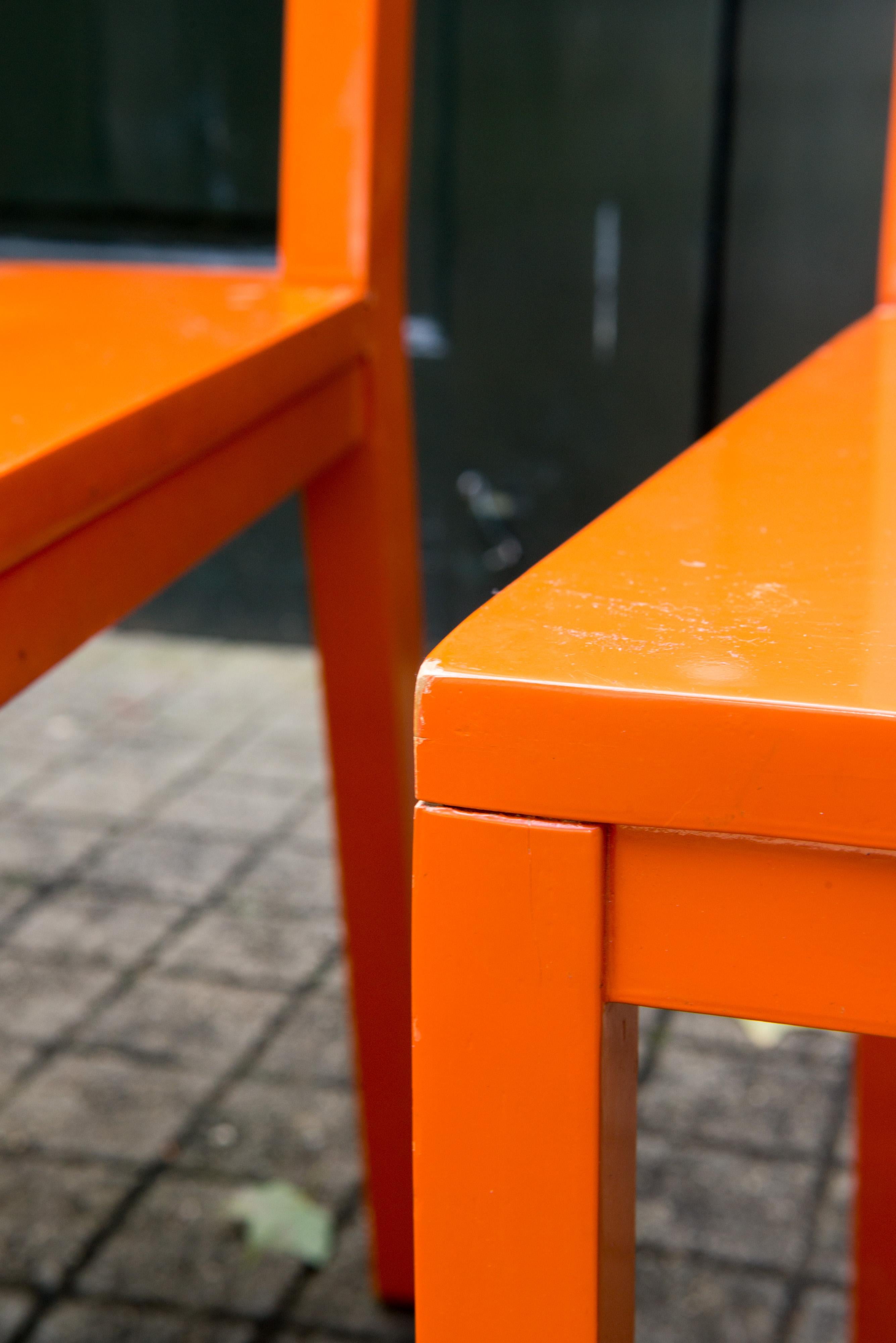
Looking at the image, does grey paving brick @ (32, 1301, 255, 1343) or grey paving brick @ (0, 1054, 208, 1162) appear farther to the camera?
grey paving brick @ (0, 1054, 208, 1162)

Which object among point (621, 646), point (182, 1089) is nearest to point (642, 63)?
point (182, 1089)

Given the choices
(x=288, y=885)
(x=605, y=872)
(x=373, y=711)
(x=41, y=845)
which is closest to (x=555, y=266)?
(x=288, y=885)

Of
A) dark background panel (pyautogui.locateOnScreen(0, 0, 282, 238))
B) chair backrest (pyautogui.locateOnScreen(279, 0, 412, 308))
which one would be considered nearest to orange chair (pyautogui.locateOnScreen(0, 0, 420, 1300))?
chair backrest (pyautogui.locateOnScreen(279, 0, 412, 308))

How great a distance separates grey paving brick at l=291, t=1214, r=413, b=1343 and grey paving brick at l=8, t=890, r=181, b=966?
63 centimetres

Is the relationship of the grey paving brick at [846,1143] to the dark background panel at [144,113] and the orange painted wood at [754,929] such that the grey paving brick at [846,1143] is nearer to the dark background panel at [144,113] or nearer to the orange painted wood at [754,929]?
the orange painted wood at [754,929]

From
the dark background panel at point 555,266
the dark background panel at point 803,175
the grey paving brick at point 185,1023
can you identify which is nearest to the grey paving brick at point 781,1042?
the grey paving brick at point 185,1023

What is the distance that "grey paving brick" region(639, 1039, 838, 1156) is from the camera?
1559 mm

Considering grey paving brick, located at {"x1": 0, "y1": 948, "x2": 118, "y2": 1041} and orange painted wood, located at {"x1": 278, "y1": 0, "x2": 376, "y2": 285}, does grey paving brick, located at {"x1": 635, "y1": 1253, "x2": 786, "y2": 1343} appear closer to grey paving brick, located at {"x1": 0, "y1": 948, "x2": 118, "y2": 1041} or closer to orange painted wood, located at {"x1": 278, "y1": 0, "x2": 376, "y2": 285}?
grey paving brick, located at {"x1": 0, "y1": 948, "x2": 118, "y2": 1041}

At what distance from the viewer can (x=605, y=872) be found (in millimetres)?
421

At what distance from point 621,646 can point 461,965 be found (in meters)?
0.10

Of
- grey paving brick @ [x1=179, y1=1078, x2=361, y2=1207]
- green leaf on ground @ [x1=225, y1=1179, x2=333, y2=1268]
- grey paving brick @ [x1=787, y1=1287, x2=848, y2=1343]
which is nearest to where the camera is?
grey paving brick @ [x1=787, y1=1287, x2=848, y2=1343]

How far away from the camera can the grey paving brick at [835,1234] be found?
1.36 meters

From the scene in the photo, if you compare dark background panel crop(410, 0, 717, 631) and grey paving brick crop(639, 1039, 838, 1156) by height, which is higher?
dark background panel crop(410, 0, 717, 631)

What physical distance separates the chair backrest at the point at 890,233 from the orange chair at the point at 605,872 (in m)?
0.62
